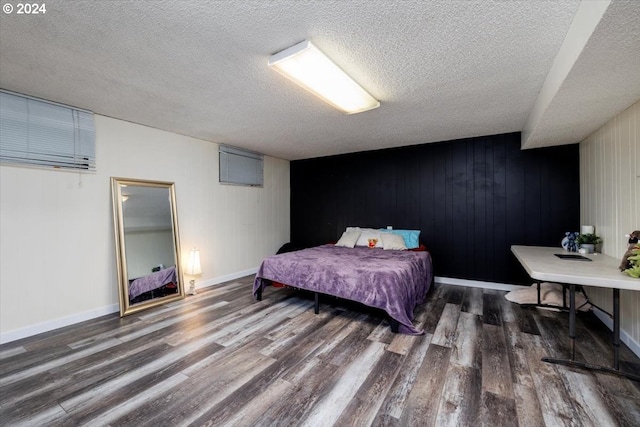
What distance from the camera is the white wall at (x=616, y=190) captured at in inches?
89.7

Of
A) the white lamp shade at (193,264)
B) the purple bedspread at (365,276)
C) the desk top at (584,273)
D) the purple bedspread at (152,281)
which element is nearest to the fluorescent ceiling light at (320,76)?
the purple bedspread at (365,276)

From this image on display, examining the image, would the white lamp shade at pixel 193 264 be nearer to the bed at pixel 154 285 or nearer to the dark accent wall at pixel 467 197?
the bed at pixel 154 285

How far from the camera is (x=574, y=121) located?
273 centimetres

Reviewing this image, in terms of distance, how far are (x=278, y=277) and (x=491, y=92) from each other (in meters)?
3.15

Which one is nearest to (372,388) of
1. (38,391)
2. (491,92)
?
(38,391)

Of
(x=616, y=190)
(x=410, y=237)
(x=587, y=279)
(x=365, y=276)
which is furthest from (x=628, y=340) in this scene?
(x=410, y=237)

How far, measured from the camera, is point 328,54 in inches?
78.9

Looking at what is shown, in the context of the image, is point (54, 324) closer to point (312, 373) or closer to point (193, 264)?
point (193, 264)

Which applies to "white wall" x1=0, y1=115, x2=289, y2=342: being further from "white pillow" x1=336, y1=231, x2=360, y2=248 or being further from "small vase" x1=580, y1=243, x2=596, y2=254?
"small vase" x1=580, y1=243, x2=596, y2=254

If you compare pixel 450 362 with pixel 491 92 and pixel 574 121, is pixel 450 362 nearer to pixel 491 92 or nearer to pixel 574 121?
pixel 491 92

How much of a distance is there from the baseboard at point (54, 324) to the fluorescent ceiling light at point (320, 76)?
3.40 metres

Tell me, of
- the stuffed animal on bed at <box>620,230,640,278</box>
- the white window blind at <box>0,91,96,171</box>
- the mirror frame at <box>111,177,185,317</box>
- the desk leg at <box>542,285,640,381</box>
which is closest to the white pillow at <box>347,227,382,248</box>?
the desk leg at <box>542,285,640,381</box>

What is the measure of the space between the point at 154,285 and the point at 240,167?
2393mm

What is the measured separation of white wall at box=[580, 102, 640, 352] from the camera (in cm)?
228
